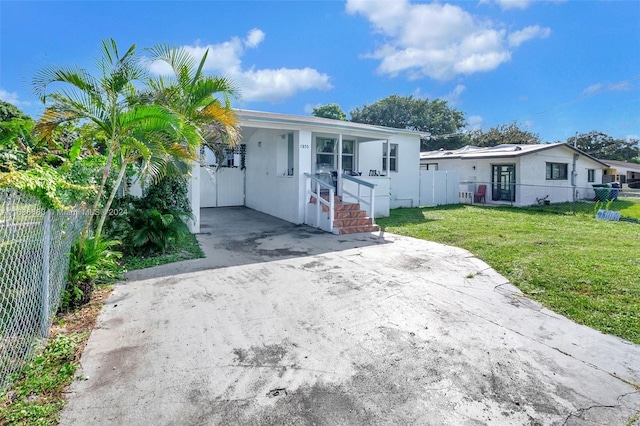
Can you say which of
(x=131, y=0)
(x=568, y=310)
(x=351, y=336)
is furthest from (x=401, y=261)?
(x=131, y=0)

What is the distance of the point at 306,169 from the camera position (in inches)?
409

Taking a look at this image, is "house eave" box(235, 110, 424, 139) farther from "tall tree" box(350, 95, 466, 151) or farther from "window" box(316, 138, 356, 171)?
"tall tree" box(350, 95, 466, 151)

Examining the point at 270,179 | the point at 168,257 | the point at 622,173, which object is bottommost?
the point at 168,257

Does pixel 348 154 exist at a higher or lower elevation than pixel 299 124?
lower

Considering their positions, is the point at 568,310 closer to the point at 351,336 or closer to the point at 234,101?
the point at 351,336

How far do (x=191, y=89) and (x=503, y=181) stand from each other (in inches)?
689

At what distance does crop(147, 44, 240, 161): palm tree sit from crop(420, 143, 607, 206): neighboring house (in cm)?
1466

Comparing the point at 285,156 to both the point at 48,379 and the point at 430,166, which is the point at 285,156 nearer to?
the point at 48,379

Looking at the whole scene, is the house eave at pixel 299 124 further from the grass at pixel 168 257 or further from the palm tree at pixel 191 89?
the grass at pixel 168 257

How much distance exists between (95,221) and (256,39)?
9732 millimetres

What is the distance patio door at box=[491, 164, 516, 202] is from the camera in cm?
1778

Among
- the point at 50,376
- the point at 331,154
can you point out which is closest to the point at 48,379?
the point at 50,376

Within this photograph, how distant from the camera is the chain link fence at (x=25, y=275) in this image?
245 cm

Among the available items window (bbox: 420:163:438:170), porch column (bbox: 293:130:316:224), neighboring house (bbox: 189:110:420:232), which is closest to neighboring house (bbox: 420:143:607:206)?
window (bbox: 420:163:438:170)
